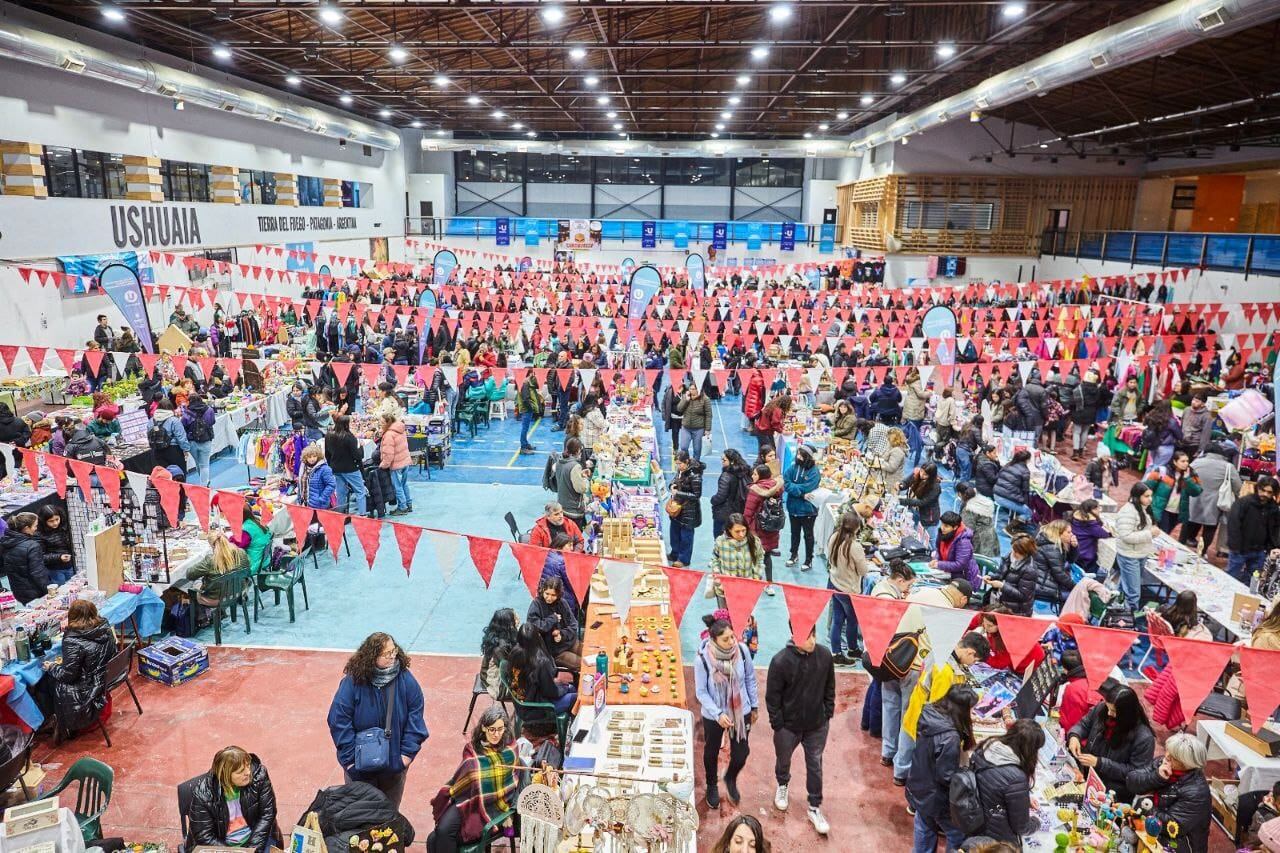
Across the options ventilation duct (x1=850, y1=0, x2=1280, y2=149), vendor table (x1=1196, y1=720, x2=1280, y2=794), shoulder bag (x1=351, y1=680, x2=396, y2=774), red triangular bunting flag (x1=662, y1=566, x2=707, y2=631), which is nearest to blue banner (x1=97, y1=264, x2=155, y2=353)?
shoulder bag (x1=351, y1=680, x2=396, y2=774)

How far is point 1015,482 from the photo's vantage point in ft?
30.9

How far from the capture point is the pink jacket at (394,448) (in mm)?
10422

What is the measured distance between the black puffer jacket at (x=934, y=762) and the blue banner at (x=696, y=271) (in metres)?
20.8

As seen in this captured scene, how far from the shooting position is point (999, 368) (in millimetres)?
13703

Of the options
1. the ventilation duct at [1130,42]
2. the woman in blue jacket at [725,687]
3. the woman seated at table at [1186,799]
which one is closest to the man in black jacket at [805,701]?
the woman in blue jacket at [725,687]

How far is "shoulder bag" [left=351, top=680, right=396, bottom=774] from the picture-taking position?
15.3 ft

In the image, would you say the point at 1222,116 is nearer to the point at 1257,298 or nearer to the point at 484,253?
the point at 1257,298

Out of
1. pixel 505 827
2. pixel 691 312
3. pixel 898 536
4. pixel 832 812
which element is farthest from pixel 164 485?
pixel 691 312

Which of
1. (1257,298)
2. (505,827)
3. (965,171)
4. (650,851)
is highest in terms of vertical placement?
(965,171)

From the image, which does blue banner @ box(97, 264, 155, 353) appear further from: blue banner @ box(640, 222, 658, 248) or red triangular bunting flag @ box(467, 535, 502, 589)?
blue banner @ box(640, 222, 658, 248)

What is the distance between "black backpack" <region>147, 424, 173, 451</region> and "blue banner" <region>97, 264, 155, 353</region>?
112 inches

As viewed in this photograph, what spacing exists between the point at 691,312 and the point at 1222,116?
52.9ft

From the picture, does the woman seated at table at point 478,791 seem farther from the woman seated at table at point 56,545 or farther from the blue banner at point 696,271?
the blue banner at point 696,271

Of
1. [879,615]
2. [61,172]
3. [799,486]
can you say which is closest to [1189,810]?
[879,615]
